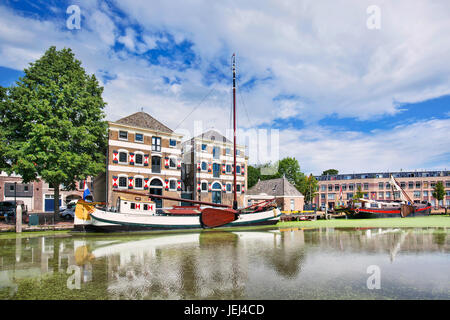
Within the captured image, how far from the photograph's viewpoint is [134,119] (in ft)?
109

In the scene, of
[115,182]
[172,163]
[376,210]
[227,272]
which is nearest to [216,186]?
[172,163]

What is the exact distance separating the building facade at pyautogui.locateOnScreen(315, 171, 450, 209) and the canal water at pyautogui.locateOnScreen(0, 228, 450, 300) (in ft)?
203

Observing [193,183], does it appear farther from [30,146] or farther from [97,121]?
[30,146]

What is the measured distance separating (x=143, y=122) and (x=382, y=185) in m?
69.2

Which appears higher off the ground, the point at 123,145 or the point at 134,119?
the point at 134,119

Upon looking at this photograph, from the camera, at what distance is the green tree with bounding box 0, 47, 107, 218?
21.9 meters

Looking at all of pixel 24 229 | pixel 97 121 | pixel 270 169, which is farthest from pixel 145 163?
pixel 270 169

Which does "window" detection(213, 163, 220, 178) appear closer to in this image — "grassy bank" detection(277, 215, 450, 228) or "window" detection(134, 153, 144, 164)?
"window" detection(134, 153, 144, 164)

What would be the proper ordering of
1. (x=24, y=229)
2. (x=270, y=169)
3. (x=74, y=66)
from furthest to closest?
(x=270, y=169) → (x=74, y=66) → (x=24, y=229)

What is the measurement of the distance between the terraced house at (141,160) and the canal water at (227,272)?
52.8ft

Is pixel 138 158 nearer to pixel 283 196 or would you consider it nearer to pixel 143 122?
pixel 143 122

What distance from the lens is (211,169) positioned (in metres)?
38.4

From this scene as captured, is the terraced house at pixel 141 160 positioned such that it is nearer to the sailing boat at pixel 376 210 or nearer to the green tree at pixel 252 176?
the sailing boat at pixel 376 210
